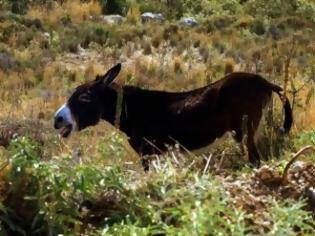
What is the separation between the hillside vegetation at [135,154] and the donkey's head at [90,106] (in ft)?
0.75

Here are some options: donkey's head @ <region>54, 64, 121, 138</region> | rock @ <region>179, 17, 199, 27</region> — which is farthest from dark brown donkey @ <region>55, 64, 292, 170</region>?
rock @ <region>179, 17, 199, 27</region>

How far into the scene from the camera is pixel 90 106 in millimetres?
8562

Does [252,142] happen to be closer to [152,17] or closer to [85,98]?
[85,98]

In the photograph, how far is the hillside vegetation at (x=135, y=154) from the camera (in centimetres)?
378

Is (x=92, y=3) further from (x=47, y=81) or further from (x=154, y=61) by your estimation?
(x=47, y=81)

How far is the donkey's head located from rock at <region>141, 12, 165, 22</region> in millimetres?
24624

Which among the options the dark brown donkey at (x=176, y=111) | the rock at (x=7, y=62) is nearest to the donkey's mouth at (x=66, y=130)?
the dark brown donkey at (x=176, y=111)

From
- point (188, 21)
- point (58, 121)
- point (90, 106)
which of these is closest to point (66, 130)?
point (58, 121)

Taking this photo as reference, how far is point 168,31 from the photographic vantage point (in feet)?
98.4

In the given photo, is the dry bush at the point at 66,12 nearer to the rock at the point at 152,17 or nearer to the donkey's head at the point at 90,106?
the rock at the point at 152,17

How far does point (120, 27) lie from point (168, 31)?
6.18 ft

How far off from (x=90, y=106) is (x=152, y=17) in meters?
25.2

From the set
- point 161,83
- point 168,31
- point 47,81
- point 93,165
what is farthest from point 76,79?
point 93,165

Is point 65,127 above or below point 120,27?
above
